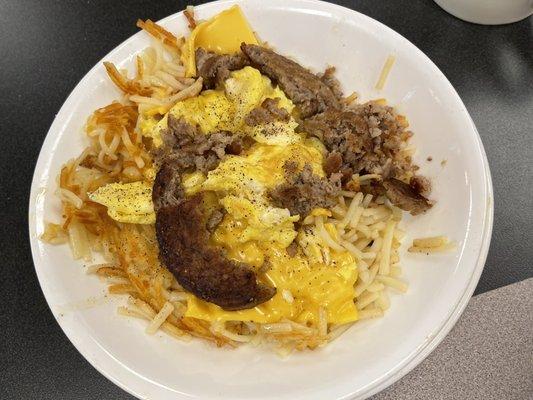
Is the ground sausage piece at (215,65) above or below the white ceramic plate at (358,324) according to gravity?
above

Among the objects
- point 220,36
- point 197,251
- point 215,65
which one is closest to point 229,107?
point 215,65

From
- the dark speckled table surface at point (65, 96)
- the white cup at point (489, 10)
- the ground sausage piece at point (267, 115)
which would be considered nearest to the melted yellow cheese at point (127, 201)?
the ground sausage piece at point (267, 115)

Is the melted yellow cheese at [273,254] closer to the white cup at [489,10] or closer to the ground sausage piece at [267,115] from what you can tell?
the ground sausage piece at [267,115]

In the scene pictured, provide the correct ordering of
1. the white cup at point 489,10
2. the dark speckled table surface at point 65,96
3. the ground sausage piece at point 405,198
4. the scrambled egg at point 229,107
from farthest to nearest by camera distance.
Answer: the white cup at point 489,10 < the dark speckled table surface at point 65,96 < the scrambled egg at point 229,107 < the ground sausage piece at point 405,198

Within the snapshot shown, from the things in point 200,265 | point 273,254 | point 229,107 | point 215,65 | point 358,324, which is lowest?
point 358,324

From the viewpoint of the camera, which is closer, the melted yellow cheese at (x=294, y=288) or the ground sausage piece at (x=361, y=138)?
the melted yellow cheese at (x=294, y=288)

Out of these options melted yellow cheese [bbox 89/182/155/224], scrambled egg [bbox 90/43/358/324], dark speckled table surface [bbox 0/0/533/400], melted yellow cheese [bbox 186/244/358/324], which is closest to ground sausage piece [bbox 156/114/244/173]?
scrambled egg [bbox 90/43/358/324]

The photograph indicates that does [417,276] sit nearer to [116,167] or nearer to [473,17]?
[116,167]

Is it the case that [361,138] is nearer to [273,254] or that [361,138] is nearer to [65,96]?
[273,254]
